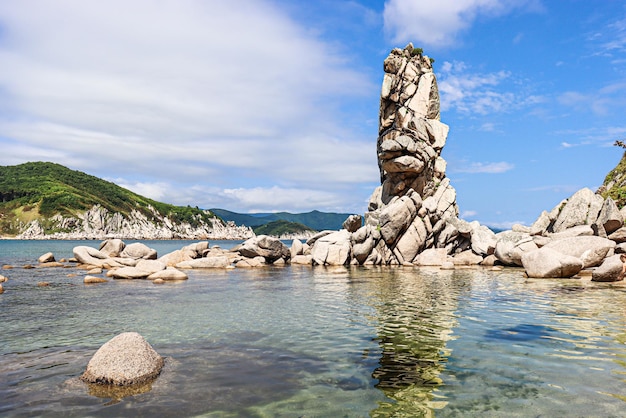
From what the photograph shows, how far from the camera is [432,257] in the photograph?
47.7 m

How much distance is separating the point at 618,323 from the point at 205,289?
21.8 meters

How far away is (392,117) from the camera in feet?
225

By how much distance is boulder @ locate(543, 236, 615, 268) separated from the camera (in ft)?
107

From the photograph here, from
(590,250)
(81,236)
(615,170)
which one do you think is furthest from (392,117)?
(81,236)

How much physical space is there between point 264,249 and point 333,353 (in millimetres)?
40773

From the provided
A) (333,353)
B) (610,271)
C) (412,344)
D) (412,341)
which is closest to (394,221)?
(610,271)

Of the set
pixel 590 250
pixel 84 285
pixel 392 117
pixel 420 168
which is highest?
pixel 392 117

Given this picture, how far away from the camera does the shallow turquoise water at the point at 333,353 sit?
759cm

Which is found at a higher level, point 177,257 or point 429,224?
point 429,224

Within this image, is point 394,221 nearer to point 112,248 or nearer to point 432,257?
point 432,257

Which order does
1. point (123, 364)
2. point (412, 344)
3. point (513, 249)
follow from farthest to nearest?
point (513, 249) < point (412, 344) < point (123, 364)

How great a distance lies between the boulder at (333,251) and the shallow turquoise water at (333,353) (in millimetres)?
24786

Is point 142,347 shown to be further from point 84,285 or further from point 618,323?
point 84,285

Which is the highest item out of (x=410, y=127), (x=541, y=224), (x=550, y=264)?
(x=410, y=127)
